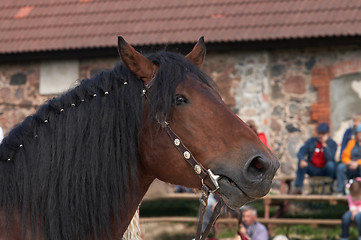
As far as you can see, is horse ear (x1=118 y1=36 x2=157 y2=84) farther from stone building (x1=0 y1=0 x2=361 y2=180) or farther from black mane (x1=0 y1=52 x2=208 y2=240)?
stone building (x1=0 y1=0 x2=361 y2=180)

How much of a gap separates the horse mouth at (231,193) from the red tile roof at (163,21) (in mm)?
11397

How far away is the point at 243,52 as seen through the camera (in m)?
15.5

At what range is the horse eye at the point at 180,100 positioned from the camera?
3.65m

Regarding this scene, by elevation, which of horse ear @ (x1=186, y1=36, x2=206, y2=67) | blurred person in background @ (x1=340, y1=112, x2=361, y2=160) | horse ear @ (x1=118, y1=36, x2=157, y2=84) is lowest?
horse ear @ (x1=118, y1=36, x2=157, y2=84)

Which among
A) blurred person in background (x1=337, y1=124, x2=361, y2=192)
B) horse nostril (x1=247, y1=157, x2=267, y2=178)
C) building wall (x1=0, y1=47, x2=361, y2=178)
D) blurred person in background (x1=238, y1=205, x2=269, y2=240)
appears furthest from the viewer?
building wall (x1=0, y1=47, x2=361, y2=178)

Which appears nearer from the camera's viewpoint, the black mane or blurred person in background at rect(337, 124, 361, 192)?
the black mane

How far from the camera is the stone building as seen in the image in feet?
49.0

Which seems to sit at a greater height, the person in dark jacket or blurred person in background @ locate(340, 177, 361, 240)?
the person in dark jacket

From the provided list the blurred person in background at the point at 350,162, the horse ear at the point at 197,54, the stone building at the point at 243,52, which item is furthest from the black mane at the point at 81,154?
the stone building at the point at 243,52

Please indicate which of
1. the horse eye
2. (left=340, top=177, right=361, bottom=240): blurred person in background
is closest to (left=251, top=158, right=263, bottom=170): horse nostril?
the horse eye

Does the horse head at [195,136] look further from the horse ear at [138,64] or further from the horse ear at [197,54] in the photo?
the horse ear at [197,54]

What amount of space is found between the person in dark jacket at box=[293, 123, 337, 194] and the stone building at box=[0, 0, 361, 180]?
1958 millimetres

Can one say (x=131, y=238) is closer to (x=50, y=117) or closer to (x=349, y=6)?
(x=50, y=117)

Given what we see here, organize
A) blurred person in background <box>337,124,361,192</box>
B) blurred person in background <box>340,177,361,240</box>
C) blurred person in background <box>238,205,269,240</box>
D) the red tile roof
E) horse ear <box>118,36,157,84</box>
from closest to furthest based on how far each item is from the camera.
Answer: horse ear <box>118,36,157,84</box>
blurred person in background <box>238,205,269,240</box>
blurred person in background <box>340,177,361,240</box>
blurred person in background <box>337,124,361,192</box>
the red tile roof
